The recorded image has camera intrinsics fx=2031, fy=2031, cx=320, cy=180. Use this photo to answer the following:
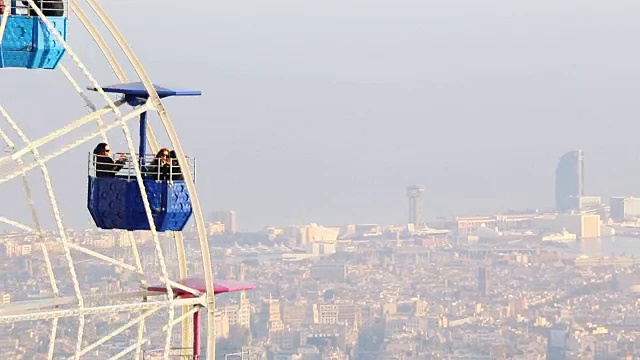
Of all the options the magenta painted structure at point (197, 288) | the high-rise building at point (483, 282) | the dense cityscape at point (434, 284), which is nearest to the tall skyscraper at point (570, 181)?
the dense cityscape at point (434, 284)

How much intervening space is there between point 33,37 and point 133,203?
1.98ft

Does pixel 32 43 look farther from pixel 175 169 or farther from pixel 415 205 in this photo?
pixel 415 205

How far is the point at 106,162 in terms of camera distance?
19.7 ft

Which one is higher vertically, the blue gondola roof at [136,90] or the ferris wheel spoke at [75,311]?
the blue gondola roof at [136,90]

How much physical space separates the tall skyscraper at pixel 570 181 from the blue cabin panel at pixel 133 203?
79522 mm

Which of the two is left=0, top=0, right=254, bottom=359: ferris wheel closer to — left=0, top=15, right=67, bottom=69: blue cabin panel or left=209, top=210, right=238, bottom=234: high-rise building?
left=0, top=15, right=67, bottom=69: blue cabin panel

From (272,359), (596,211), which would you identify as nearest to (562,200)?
(596,211)

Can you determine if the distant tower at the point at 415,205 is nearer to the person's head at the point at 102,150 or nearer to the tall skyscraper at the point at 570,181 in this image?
the tall skyscraper at the point at 570,181

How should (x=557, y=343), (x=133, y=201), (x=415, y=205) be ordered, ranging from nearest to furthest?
1. (x=133, y=201)
2. (x=557, y=343)
3. (x=415, y=205)

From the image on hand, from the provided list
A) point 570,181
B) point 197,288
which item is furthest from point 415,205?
point 197,288

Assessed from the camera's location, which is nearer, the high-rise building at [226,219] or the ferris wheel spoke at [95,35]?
the ferris wheel spoke at [95,35]

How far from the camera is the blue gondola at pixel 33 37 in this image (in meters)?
5.61

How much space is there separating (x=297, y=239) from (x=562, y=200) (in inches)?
A: 631

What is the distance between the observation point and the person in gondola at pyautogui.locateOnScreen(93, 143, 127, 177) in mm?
5984
